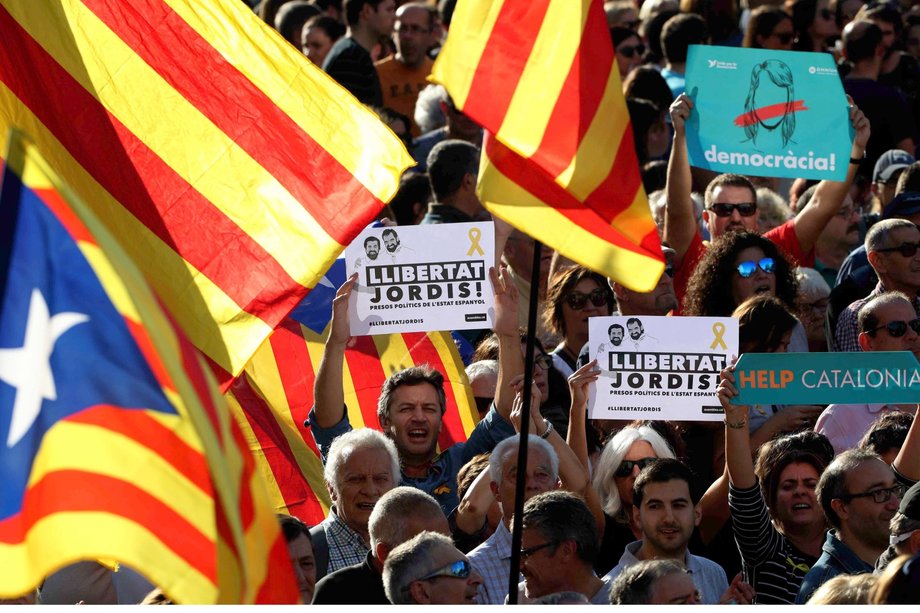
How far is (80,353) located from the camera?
3436mm

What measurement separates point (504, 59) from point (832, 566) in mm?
1945

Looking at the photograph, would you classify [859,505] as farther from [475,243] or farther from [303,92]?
[303,92]

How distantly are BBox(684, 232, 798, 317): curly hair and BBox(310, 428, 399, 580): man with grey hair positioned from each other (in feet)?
5.96

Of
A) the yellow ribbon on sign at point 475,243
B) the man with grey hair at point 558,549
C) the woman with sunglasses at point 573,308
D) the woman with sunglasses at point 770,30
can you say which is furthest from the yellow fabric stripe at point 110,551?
the woman with sunglasses at point 770,30

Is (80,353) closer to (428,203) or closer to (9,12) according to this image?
(9,12)

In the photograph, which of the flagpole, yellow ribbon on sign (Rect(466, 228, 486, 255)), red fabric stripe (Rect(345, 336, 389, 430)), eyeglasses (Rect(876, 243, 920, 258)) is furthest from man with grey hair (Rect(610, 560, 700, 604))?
eyeglasses (Rect(876, 243, 920, 258))

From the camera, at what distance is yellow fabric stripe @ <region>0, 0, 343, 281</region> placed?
5738 millimetres

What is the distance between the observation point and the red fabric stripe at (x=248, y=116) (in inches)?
229

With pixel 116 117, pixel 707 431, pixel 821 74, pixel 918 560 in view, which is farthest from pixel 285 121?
pixel 821 74

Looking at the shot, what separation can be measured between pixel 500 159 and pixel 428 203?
389 cm

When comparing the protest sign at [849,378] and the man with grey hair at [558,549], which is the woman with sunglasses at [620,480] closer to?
the protest sign at [849,378]

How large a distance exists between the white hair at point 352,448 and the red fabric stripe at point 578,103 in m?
1.53

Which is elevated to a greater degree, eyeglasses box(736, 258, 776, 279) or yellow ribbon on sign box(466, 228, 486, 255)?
eyeglasses box(736, 258, 776, 279)

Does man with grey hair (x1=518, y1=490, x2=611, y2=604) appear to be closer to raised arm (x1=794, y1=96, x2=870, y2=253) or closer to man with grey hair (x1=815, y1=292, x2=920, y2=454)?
man with grey hair (x1=815, y1=292, x2=920, y2=454)
